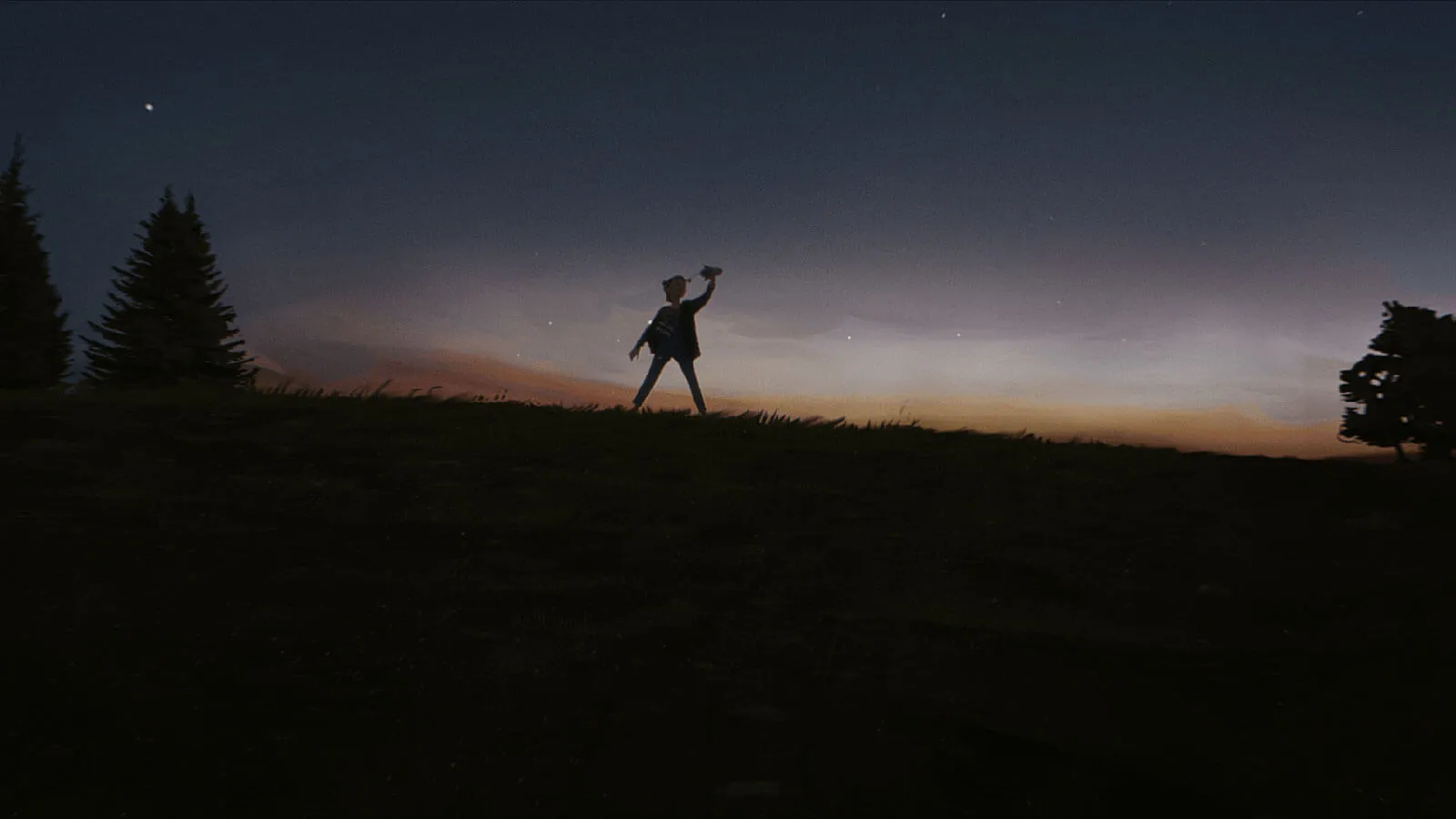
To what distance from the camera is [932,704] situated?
3828 millimetres

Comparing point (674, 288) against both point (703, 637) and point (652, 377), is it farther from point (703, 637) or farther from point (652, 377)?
point (703, 637)

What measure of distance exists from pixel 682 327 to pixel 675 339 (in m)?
0.21

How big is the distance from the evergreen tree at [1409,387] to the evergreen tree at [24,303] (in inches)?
1349

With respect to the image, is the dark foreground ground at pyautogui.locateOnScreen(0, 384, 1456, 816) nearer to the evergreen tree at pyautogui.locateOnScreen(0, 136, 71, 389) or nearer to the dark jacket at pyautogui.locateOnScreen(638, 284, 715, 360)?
the dark jacket at pyautogui.locateOnScreen(638, 284, 715, 360)

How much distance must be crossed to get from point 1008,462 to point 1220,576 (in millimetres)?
3154

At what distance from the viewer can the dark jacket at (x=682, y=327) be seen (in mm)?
12930

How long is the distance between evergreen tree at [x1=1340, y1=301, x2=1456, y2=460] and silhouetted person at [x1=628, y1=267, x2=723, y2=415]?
1739 centimetres

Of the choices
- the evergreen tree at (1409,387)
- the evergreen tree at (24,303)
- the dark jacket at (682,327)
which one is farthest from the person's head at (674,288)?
the evergreen tree at (24,303)

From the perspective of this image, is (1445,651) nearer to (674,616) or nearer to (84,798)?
(674,616)

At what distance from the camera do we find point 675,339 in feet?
42.4

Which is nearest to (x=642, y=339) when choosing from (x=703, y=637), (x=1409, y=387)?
(x=703, y=637)

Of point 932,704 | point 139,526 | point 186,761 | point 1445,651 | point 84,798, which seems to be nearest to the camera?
point 84,798

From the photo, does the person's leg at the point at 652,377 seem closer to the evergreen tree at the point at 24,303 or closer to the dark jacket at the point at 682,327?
the dark jacket at the point at 682,327

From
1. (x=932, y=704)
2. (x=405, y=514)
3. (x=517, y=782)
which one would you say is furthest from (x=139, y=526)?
(x=932, y=704)
